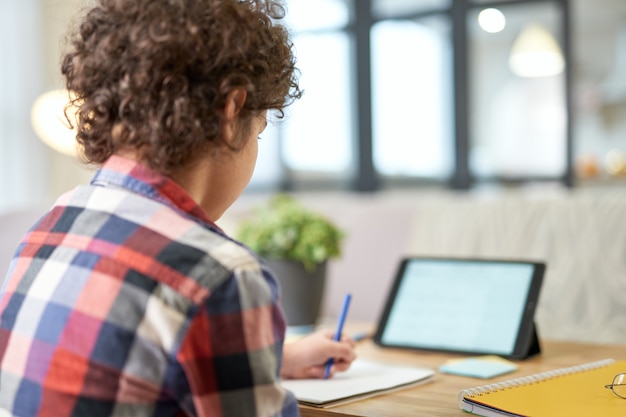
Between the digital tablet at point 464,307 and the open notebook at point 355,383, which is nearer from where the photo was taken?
the open notebook at point 355,383

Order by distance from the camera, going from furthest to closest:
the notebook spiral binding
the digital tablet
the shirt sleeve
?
the digital tablet
the notebook spiral binding
the shirt sleeve

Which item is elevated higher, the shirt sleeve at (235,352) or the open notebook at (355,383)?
the shirt sleeve at (235,352)

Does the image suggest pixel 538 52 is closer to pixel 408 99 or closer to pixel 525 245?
pixel 408 99

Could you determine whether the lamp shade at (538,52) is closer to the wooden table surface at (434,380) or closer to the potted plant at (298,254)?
the potted plant at (298,254)

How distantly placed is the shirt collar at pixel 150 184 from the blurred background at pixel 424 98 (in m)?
3.71

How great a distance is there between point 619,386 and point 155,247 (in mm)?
593

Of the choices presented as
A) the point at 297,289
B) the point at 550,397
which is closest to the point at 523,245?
the point at 297,289

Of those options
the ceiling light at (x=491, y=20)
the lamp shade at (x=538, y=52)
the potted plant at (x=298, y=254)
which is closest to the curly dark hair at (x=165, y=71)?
the potted plant at (x=298, y=254)

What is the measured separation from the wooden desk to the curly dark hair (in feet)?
1.24

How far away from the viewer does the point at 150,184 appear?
83 cm

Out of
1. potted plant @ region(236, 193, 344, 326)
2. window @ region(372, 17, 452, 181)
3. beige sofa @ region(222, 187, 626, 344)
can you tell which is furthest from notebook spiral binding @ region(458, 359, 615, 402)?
window @ region(372, 17, 452, 181)

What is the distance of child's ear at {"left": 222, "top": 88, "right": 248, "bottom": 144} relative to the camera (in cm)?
85

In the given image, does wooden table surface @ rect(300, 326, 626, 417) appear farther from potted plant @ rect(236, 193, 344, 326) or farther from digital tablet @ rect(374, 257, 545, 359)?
potted plant @ rect(236, 193, 344, 326)

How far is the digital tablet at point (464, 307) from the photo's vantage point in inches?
55.2
